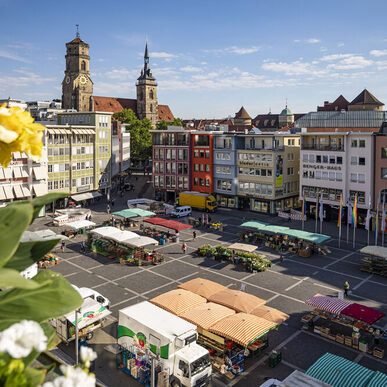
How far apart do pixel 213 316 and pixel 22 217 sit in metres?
20.9

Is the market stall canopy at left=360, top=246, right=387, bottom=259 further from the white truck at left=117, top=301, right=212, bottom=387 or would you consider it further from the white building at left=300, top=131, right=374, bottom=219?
the white truck at left=117, top=301, right=212, bottom=387

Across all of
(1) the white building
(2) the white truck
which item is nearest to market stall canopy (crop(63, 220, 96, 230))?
(2) the white truck

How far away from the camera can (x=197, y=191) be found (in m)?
68.8

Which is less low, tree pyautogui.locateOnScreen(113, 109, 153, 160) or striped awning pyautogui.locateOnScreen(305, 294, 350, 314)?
tree pyautogui.locateOnScreen(113, 109, 153, 160)

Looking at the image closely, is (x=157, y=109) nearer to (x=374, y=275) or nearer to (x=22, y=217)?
(x=374, y=275)

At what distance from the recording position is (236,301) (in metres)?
23.9

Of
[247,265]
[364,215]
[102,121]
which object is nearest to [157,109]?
[102,121]

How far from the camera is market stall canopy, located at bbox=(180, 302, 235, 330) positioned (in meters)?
21.6

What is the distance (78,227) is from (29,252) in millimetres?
44176

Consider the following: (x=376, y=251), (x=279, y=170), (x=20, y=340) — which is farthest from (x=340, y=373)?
(x=279, y=170)

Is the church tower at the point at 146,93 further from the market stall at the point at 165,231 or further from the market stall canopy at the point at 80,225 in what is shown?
the market stall canopy at the point at 80,225

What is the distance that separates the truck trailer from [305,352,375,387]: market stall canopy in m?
45.0

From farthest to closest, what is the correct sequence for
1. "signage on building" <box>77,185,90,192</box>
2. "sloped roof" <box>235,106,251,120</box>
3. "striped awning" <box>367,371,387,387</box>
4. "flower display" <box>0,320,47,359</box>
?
1. "sloped roof" <box>235,106,251,120</box>
2. "signage on building" <box>77,185,90,192</box>
3. "striped awning" <box>367,371,387,387</box>
4. "flower display" <box>0,320,47,359</box>

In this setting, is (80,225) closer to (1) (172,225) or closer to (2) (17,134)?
(1) (172,225)
